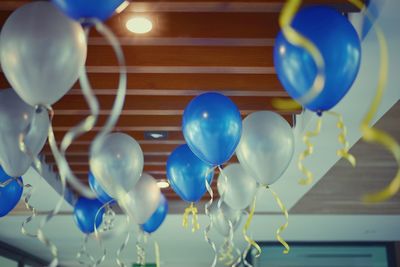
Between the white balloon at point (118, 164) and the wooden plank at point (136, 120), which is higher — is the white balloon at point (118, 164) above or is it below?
above

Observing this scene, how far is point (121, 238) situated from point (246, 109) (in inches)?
134

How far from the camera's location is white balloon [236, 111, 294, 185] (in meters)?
1.93

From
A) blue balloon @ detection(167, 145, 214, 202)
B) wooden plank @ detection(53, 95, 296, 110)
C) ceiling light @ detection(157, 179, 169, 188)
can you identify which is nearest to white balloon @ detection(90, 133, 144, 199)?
blue balloon @ detection(167, 145, 214, 202)

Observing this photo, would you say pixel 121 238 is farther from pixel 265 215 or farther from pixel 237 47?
pixel 237 47

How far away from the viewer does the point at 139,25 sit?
194 cm

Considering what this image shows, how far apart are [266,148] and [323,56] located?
70 centimetres

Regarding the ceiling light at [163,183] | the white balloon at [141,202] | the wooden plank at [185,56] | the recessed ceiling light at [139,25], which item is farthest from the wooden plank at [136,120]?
the ceiling light at [163,183]

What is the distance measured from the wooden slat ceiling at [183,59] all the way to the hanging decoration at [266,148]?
31 cm

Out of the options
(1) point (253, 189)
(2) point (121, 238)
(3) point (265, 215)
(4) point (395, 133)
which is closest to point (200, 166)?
(1) point (253, 189)

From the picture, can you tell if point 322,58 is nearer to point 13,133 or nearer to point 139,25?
point 139,25

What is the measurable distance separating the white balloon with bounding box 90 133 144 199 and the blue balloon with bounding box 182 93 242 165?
33cm

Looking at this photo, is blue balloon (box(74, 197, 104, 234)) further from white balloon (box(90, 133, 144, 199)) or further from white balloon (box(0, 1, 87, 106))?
white balloon (box(0, 1, 87, 106))

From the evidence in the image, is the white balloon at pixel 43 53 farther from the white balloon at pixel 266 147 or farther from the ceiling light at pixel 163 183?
the ceiling light at pixel 163 183

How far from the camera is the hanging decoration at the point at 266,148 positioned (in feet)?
6.32
